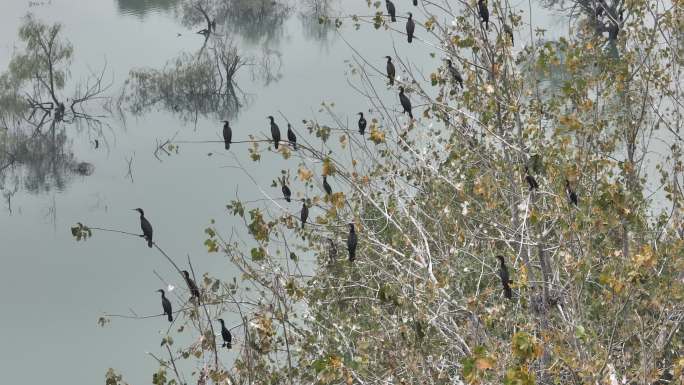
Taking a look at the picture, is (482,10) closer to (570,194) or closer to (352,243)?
(570,194)

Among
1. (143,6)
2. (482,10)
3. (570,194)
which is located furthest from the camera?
(143,6)

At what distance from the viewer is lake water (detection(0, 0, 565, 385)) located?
19172 mm

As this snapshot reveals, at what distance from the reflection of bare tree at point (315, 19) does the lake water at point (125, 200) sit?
0.25 m

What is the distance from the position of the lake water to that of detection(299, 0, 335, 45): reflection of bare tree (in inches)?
9.7

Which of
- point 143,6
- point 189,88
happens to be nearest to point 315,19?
point 189,88

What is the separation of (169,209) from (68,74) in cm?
1331

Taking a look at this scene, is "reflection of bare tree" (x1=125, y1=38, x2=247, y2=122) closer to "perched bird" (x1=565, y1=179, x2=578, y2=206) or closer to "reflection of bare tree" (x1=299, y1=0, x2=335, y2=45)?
"reflection of bare tree" (x1=299, y1=0, x2=335, y2=45)

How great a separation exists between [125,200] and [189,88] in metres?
10.7

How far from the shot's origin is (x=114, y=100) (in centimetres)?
3666

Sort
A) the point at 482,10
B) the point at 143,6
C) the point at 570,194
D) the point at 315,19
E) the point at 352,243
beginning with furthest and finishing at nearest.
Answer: the point at 143,6
the point at 315,19
the point at 482,10
the point at 352,243
the point at 570,194

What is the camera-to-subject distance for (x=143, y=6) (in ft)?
178

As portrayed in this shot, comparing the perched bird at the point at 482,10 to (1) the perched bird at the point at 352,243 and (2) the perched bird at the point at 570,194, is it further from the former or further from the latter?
(1) the perched bird at the point at 352,243

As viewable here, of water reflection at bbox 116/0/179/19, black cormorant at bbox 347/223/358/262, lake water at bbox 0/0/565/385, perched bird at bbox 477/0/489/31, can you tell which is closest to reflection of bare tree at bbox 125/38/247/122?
lake water at bbox 0/0/565/385

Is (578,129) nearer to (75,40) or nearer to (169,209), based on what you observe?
(169,209)
